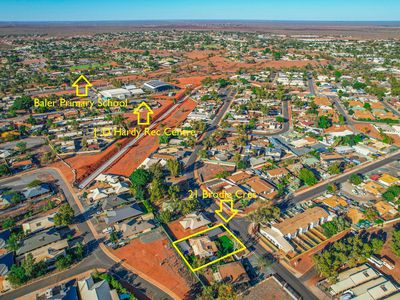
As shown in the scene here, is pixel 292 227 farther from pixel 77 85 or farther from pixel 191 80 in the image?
pixel 77 85

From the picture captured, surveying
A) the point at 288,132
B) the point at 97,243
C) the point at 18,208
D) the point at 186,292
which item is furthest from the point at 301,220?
the point at 18,208

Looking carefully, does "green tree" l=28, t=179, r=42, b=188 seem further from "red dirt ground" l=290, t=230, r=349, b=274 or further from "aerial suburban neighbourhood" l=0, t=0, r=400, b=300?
"red dirt ground" l=290, t=230, r=349, b=274

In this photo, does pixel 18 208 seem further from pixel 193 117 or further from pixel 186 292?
pixel 193 117

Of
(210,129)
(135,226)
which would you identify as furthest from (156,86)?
(135,226)

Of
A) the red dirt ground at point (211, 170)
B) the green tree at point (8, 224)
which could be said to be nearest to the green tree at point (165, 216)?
the red dirt ground at point (211, 170)

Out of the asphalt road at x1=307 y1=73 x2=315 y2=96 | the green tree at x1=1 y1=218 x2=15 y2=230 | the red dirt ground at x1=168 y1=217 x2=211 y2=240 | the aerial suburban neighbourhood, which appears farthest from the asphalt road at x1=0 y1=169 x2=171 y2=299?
the asphalt road at x1=307 y1=73 x2=315 y2=96

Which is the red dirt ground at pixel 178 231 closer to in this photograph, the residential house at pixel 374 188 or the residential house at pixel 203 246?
the residential house at pixel 203 246

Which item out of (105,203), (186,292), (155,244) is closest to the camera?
(186,292)
